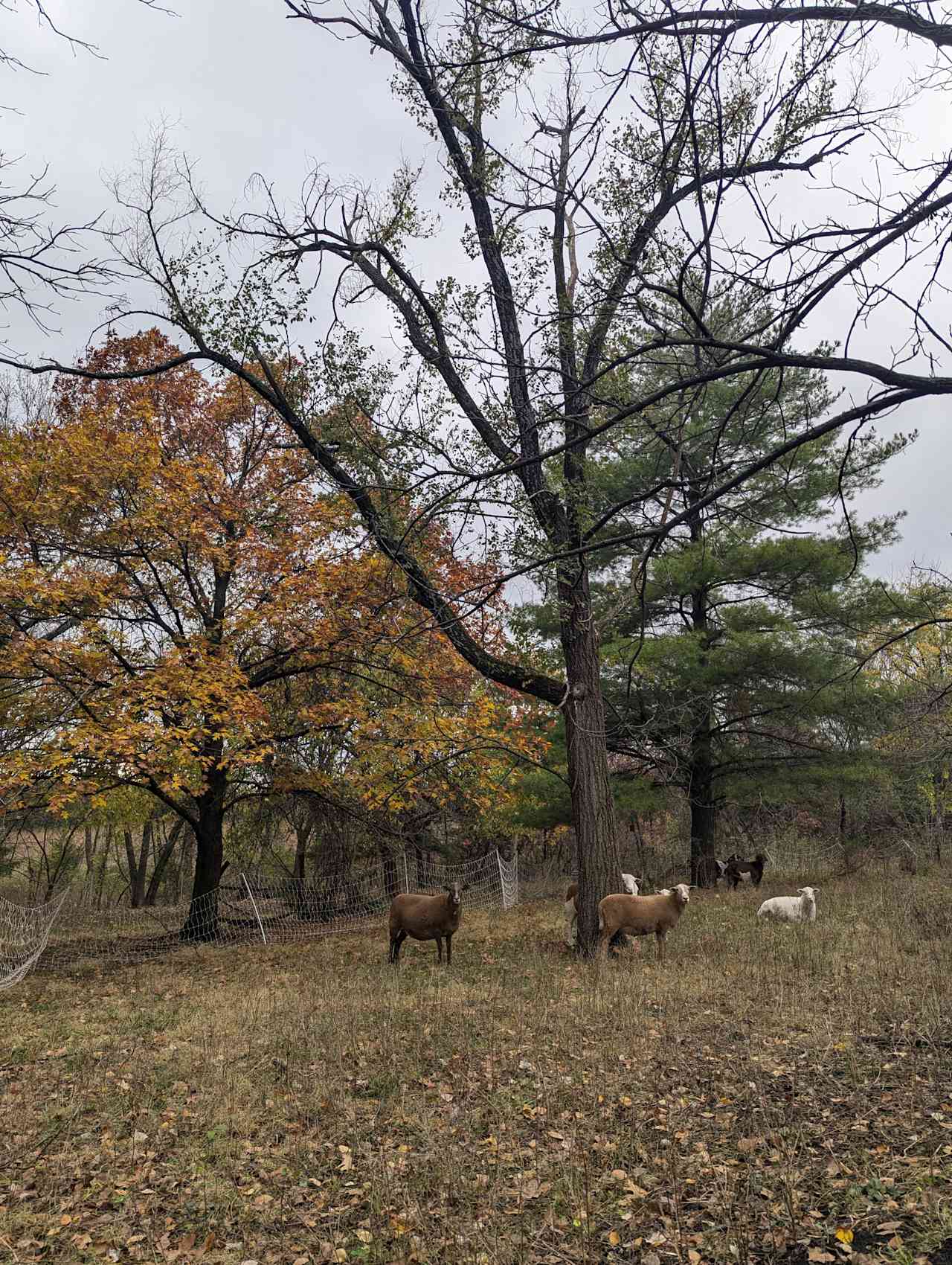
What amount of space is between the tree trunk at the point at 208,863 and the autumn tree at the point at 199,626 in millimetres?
38

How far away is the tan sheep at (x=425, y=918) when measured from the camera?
35.7ft

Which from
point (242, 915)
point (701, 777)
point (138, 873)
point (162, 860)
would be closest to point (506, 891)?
point (701, 777)

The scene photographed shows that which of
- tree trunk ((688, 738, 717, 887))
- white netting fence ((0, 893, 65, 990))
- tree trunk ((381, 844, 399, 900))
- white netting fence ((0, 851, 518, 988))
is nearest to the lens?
white netting fence ((0, 893, 65, 990))

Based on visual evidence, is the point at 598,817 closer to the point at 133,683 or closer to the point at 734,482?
the point at 133,683

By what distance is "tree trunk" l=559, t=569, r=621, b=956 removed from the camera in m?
10.9

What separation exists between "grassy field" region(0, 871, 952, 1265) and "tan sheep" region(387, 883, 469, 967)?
Result: 3.98ft

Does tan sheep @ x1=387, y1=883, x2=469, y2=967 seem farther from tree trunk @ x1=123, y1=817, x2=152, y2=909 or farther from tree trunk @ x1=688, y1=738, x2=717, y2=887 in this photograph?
tree trunk @ x1=123, y1=817, x2=152, y2=909

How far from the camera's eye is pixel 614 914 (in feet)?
33.8

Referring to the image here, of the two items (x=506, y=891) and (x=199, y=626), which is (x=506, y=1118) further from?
(x=506, y=891)

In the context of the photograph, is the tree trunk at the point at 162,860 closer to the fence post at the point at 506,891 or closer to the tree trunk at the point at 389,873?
the tree trunk at the point at 389,873

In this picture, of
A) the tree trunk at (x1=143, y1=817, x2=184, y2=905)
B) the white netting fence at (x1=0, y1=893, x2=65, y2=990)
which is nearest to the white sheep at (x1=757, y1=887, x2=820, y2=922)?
the white netting fence at (x1=0, y1=893, x2=65, y2=990)

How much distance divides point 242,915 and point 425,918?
24.4 feet

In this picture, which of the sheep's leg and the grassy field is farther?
the sheep's leg

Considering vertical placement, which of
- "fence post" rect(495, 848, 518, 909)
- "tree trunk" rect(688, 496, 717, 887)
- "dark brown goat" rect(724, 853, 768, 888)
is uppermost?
"tree trunk" rect(688, 496, 717, 887)
